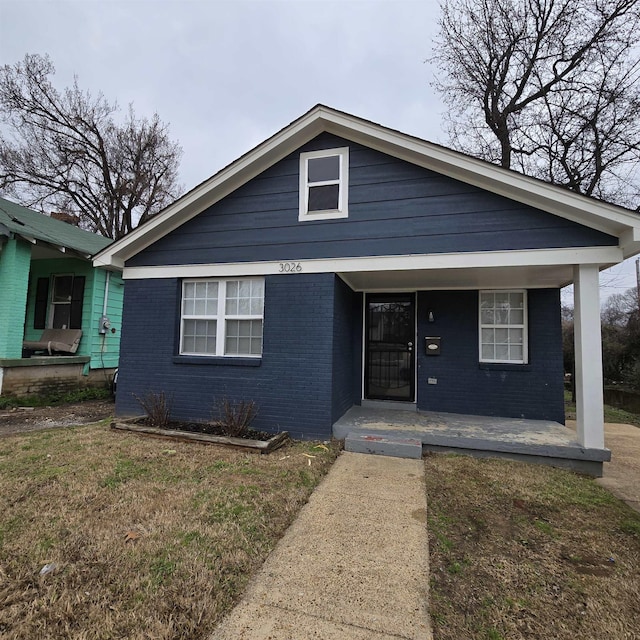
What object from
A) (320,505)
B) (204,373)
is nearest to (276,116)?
(204,373)

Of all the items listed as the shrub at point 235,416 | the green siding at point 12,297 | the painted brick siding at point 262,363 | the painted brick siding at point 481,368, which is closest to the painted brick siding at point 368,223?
the painted brick siding at point 262,363

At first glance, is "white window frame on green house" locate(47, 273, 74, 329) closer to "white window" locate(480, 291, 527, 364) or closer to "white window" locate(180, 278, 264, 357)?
"white window" locate(180, 278, 264, 357)

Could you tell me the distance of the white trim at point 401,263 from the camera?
4.86m

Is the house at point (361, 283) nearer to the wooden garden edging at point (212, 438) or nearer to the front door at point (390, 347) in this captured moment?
the front door at point (390, 347)

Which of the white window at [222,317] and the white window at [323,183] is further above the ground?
the white window at [323,183]

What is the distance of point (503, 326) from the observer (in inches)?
264

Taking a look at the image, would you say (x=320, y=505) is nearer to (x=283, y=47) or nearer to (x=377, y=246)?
(x=377, y=246)

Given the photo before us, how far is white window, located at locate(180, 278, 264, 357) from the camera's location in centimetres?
625

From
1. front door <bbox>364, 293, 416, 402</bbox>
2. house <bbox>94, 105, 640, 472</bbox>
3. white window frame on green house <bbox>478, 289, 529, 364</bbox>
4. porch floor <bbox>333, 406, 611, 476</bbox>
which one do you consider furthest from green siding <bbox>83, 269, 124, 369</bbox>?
white window frame on green house <bbox>478, 289, 529, 364</bbox>

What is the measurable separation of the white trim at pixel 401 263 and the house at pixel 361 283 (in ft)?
0.07

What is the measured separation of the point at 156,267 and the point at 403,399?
540cm

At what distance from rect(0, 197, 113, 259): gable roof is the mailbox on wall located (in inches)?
336

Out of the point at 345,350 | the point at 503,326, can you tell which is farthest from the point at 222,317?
the point at 503,326

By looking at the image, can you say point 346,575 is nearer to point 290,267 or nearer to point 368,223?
point 290,267
